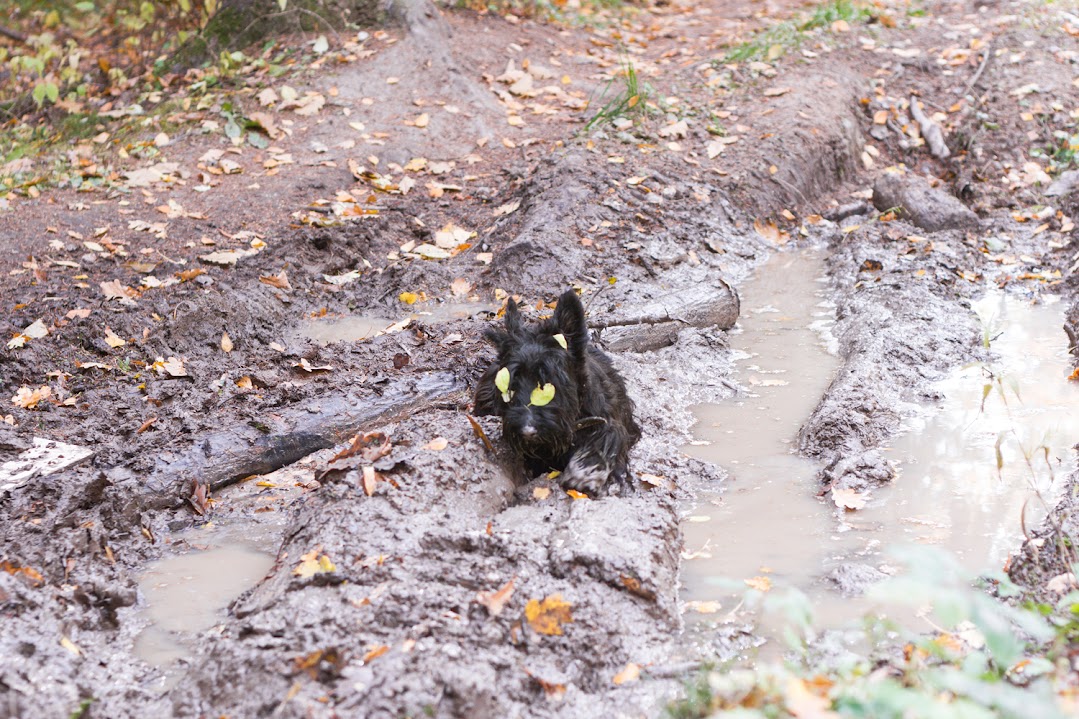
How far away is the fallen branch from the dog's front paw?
904 centimetres

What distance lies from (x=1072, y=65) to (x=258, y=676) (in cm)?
1455

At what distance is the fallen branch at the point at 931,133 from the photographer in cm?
1247

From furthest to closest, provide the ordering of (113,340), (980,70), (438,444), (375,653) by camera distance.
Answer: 1. (980,70)
2. (113,340)
3. (438,444)
4. (375,653)

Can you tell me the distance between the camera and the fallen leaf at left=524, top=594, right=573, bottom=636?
161 inches

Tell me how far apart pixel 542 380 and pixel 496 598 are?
1.47 metres

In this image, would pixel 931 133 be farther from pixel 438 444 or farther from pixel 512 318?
pixel 438 444

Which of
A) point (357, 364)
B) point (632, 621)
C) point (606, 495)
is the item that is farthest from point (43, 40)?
point (632, 621)

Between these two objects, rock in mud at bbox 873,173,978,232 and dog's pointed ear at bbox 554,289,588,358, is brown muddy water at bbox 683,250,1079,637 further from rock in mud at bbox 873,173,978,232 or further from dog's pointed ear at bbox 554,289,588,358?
rock in mud at bbox 873,173,978,232

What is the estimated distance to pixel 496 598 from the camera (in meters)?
4.16

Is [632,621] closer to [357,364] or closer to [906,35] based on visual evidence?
[357,364]

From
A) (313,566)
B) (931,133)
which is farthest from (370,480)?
(931,133)

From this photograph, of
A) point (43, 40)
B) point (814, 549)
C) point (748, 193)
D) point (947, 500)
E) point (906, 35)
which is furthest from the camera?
point (906, 35)

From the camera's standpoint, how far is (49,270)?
28.1ft

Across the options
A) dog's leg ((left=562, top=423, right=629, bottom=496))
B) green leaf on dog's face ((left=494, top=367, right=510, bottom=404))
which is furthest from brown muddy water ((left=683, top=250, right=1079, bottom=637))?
green leaf on dog's face ((left=494, top=367, right=510, bottom=404))
